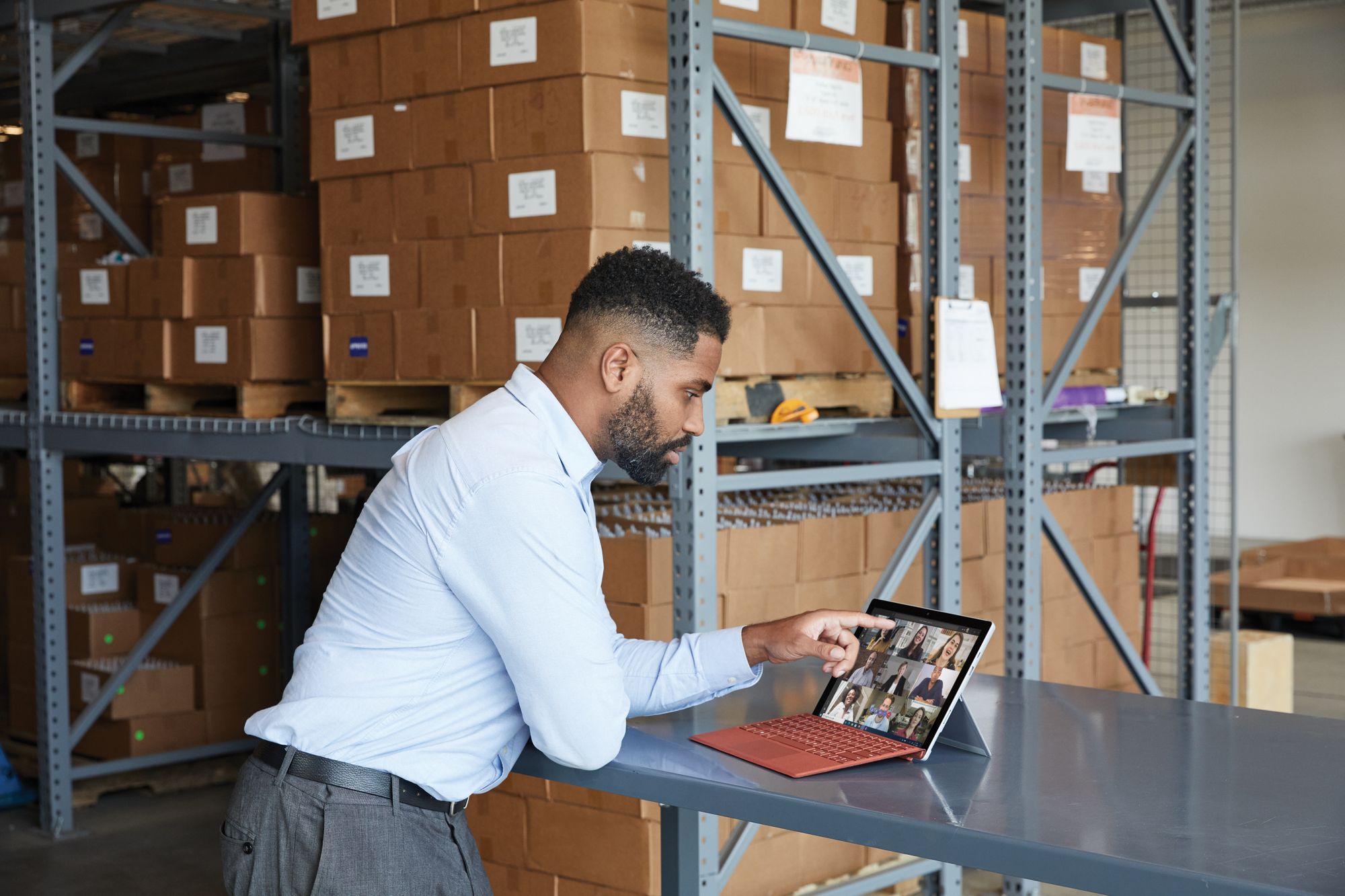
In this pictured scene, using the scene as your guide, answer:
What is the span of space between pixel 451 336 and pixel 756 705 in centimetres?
178

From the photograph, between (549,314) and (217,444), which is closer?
(549,314)

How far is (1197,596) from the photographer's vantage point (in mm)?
5082

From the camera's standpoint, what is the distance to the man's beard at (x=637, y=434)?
232cm

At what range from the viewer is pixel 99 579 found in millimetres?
6395

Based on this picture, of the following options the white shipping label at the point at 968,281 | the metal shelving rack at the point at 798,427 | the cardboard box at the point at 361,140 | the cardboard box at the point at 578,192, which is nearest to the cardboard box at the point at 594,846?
the metal shelving rack at the point at 798,427

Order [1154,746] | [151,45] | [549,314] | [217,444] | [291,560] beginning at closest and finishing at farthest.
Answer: [1154,746]
[549,314]
[217,444]
[291,560]
[151,45]

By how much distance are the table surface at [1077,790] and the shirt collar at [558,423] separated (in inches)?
19.0

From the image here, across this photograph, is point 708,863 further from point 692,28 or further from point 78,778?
point 78,778

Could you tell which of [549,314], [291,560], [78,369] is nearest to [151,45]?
[78,369]

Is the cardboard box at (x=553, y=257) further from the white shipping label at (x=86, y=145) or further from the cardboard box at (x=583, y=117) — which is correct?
the white shipping label at (x=86, y=145)

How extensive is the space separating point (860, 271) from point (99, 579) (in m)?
3.97

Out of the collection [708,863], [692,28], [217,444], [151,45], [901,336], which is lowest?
[708,863]

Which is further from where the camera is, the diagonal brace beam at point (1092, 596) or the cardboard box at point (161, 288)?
the cardboard box at point (161, 288)

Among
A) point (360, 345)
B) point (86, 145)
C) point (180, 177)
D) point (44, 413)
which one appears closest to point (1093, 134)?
point (360, 345)
